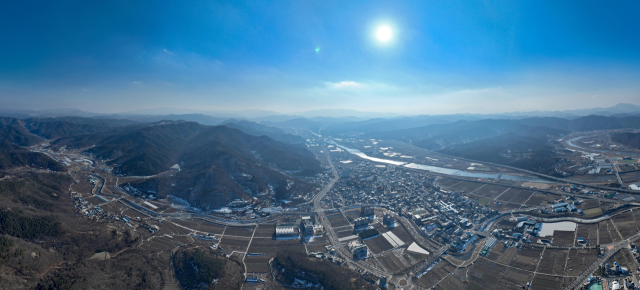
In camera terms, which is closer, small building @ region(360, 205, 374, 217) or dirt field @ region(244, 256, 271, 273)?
dirt field @ region(244, 256, 271, 273)

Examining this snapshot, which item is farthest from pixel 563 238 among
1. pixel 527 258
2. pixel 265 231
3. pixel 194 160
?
pixel 194 160

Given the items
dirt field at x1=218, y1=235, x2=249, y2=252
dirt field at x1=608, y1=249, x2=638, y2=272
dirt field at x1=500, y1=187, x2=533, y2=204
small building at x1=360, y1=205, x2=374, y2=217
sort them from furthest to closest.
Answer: dirt field at x1=500, y1=187, x2=533, y2=204 → small building at x1=360, y1=205, x2=374, y2=217 → dirt field at x1=218, y1=235, x2=249, y2=252 → dirt field at x1=608, y1=249, x2=638, y2=272

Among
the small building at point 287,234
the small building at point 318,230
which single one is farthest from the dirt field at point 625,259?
the small building at point 287,234

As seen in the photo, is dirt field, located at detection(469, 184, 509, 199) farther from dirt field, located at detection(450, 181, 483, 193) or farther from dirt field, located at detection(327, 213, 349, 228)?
dirt field, located at detection(327, 213, 349, 228)

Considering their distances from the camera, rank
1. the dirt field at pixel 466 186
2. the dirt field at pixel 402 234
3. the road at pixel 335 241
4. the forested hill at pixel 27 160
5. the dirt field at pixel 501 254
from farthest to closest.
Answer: the forested hill at pixel 27 160 < the dirt field at pixel 466 186 < the dirt field at pixel 402 234 < the dirt field at pixel 501 254 < the road at pixel 335 241

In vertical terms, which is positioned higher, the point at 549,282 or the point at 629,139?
the point at 629,139

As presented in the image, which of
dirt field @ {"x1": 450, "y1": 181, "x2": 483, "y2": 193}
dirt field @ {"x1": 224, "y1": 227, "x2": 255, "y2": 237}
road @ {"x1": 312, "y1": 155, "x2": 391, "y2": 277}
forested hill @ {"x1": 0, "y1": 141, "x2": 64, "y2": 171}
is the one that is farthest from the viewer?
forested hill @ {"x1": 0, "y1": 141, "x2": 64, "y2": 171}

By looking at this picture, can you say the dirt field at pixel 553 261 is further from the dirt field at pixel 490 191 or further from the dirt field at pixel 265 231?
the dirt field at pixel 265 231

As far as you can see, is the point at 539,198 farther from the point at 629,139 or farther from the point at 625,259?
the point at 629,139

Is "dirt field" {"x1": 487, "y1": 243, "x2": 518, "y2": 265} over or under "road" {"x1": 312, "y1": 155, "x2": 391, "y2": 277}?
over

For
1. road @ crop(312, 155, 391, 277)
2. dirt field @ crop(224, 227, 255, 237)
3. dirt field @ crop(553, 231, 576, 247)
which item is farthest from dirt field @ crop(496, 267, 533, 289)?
dirt field @ crop(224, 227, 255, 237)

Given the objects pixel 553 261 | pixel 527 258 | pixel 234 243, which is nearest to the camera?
pixel 553 261

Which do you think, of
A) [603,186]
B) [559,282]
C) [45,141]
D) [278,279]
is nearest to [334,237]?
[278,279]
